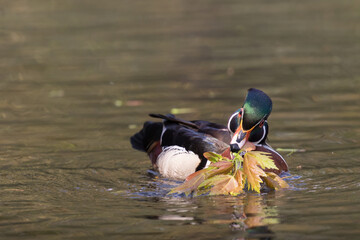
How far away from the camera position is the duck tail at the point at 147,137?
10.4 meters

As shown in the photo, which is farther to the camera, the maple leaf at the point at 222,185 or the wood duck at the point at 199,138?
the wood duck at the point at 199,138

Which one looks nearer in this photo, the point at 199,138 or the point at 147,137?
the point at 199,138

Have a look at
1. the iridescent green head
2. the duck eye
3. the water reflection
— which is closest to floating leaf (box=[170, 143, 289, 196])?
the water reflection

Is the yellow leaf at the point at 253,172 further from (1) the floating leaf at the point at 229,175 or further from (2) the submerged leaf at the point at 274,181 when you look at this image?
(2) the submerged leaf at the point at 274,181

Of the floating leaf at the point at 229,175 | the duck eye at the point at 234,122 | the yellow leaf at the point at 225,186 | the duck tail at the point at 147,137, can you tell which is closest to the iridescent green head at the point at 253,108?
the floating leaf at the point at 229,175

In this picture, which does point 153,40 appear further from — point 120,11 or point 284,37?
point 120,11

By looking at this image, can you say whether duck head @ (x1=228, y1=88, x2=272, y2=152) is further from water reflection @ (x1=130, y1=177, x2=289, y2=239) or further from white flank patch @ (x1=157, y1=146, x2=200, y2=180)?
white flank patch @ (x1=157, y1=146, x2=200, y2=180)

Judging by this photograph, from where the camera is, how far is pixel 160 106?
1346 centimetres

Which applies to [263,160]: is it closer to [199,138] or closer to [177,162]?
[199,138]

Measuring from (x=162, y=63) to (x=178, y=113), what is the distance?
489 cm

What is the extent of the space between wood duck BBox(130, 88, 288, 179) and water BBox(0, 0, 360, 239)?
0.98 ft

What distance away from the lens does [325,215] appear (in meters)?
7.44

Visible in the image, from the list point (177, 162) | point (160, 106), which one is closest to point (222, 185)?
point (177, 162)

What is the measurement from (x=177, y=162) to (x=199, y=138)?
45cm
